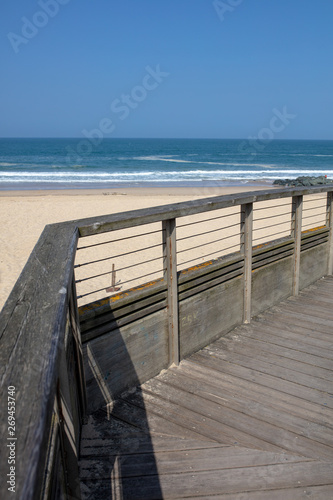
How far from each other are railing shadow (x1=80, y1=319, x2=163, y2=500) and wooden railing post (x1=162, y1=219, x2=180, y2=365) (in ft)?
1.31

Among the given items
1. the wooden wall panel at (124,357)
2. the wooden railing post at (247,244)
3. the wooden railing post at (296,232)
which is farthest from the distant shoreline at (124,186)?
the wooden wall panel at (124,357)

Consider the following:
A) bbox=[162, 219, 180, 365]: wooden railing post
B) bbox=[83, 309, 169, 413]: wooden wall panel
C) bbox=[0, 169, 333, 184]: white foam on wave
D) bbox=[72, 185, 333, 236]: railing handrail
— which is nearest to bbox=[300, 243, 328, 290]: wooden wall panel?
bbox=[72, 185, 333, 236]: railing handrail

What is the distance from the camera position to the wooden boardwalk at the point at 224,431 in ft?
7.13

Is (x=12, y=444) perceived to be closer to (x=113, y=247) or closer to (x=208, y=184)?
(x=113, y=247)

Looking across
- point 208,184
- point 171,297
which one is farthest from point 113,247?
point 208,184

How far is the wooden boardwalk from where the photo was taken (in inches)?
85.6

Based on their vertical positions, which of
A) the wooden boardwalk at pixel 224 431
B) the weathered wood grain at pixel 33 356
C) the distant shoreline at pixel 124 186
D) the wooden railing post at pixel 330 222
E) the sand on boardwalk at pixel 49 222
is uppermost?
the weathered wood grain at pixel 33 356

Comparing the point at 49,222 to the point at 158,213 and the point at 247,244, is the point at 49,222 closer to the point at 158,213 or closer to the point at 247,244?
the point at 247,244

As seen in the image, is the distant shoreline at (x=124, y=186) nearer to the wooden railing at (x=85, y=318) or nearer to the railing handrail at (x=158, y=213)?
the wooden railing at (x=85, y=318)

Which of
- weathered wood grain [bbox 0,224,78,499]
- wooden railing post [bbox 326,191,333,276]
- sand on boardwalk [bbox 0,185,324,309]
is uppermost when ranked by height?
weathered wood grain [bbox 0,224,78,499]

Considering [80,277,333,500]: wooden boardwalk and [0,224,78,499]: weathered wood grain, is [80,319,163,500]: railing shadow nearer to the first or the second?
[80,277,333,500]: wooden boardwalk

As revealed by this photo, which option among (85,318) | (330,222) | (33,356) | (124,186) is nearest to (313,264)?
(330,222)

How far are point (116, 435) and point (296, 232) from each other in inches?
118

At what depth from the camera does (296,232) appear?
475 cm
